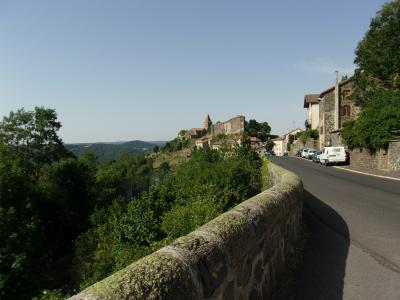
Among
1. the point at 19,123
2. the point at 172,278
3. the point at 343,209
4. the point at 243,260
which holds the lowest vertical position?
the point at 343,209

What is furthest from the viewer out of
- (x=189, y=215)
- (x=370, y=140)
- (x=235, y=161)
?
(x=370, y=140)

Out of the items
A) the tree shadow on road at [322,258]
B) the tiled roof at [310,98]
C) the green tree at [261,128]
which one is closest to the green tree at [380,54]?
the tree shadow on road at [322,258]

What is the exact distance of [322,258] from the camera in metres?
6.39

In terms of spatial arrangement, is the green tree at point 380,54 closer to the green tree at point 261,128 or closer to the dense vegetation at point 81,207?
the dense vegetation at point 81,207

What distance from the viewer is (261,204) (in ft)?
15.9

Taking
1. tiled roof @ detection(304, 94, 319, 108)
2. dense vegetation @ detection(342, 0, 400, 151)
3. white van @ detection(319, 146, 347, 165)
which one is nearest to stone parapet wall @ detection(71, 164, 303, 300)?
dense vegetation @ detection(342, 0, 400, 151)

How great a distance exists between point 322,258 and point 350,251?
0.79 metres

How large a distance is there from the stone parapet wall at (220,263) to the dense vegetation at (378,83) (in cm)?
2575

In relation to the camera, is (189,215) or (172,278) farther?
(189,215)

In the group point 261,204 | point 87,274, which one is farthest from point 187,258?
point 87,274

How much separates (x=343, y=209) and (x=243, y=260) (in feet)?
27.4

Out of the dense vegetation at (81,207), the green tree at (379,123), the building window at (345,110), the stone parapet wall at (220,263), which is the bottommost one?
the dense vegetation at (81,207)

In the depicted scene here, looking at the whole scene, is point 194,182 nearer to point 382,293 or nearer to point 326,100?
point 382,293

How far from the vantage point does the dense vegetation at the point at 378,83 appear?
28.6 meters
